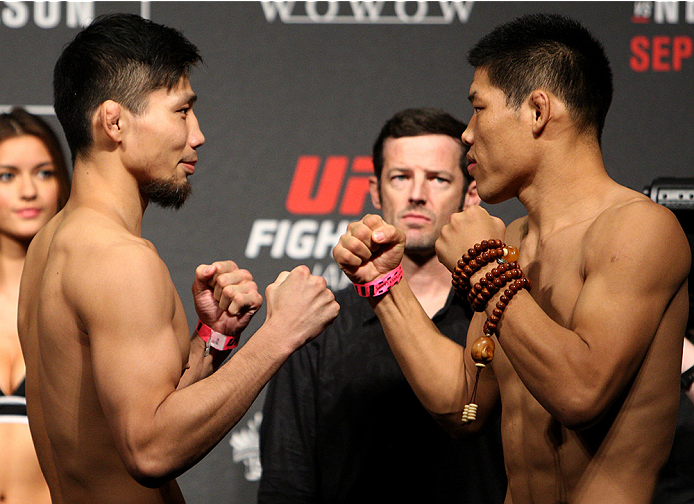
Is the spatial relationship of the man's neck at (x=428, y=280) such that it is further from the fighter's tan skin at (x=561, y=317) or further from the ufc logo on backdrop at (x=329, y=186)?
the fighter's tan skin at (x=561, y=317)

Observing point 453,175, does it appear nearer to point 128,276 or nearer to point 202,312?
point 202,312

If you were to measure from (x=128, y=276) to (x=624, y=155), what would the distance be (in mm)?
1875

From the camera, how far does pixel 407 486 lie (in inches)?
78.3

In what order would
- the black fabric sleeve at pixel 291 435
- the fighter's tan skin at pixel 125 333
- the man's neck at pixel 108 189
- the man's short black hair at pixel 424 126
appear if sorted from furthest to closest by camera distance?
the man's short black hair at pixel 424 126
the black fabric sleeve at pixel 291 435
the man's neck at pixel 108 189
the fighter's tan skin at pixel 125 333

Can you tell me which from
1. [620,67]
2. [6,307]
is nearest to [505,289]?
[6,307]

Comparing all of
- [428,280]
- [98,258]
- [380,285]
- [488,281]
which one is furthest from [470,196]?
[98,258]

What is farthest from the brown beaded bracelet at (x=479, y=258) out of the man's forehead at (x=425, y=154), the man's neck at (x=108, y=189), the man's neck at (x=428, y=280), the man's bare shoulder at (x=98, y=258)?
the man's forehead at (x=425, y=154)

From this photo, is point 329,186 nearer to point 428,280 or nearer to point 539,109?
point 428,280

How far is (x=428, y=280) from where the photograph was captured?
7.32 feet

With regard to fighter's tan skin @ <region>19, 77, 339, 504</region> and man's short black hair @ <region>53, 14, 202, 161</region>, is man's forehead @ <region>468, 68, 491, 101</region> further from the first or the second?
man's short black hair @ <region>53, 14, 202, 161</region>

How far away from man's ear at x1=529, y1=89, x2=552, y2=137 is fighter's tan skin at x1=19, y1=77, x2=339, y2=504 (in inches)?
19.4

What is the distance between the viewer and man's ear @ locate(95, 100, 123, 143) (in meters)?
1.41

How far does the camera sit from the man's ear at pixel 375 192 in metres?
2.39

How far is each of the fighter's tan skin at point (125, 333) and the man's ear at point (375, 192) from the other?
0.87m
